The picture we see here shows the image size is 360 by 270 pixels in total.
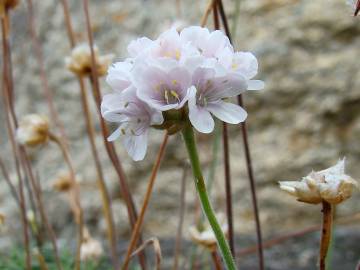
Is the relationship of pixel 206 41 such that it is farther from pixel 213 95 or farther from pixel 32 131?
pixel 32 131

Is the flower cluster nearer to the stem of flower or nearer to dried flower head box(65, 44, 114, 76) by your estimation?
the stem of flower

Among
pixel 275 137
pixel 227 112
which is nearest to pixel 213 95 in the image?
pixel 227 112

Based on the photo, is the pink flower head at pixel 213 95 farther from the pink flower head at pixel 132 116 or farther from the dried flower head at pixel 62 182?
the dried flower head at pixel 62 182

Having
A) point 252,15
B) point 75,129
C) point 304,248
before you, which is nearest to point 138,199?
point 75,129

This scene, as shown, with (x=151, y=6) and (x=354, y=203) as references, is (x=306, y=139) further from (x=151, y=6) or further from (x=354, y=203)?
(x=151, y=6)

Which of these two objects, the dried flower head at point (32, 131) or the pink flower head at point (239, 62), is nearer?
the pink flower head at point (239, 62)

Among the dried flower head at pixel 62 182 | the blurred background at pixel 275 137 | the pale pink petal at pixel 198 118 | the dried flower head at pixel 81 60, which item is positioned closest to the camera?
the pale pink petal at pixel 198 118

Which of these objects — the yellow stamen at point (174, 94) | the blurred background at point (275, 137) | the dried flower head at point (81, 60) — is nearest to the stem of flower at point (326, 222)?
the yellow stamen at point (174, 94)

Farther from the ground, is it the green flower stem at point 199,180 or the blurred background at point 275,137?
the green flower stem at point 199,180
